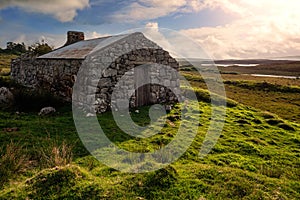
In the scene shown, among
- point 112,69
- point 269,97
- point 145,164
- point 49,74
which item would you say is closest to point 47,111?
point 112,69

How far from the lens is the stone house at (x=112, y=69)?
1232 centimetres

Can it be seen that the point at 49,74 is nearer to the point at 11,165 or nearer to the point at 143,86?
the point at 143,86

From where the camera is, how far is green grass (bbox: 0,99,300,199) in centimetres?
561

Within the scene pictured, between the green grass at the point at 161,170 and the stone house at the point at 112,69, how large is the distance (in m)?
1.92

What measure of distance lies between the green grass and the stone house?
1.92 meters

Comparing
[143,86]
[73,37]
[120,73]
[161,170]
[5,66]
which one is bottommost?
[161,170]

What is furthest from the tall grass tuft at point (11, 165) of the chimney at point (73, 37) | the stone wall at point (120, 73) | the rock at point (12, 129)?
the chimney at point (73, 37)

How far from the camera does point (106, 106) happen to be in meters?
12.6

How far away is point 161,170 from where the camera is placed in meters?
6.28

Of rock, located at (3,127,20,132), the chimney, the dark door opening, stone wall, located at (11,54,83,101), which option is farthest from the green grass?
the chimney

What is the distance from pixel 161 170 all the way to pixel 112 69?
7.37 metres

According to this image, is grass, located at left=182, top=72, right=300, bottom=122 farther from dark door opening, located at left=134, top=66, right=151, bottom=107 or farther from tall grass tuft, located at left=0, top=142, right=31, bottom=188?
tall grass tuft, located at left=0, top=142, right=31, bottom=188

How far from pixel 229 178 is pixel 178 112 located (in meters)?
7.34

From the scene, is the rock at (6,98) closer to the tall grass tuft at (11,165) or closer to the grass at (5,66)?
the tall grass tuft at (11,165)
